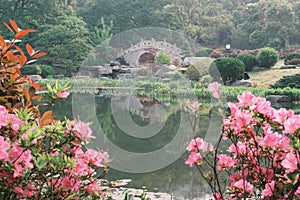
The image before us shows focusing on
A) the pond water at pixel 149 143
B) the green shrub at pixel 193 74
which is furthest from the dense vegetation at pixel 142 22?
the pond water at pixel 149 143

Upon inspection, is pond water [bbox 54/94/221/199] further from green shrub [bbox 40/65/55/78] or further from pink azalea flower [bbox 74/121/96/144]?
green shrub [bbox 40/65/55/78]

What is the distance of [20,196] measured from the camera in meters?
1.06

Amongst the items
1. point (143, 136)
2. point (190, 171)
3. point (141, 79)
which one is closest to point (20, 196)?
point (190, 171)

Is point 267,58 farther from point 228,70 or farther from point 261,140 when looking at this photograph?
point 261,140

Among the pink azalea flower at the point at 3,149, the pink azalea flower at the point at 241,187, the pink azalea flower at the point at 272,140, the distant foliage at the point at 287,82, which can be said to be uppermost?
the distant foliage at the point at 287,82

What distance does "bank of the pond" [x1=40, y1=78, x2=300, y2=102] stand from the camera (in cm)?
1197

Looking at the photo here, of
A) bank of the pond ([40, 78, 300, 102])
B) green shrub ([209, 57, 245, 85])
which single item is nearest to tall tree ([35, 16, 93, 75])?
bank of the pond ([40, 78, 300, 102])

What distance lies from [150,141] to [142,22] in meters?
17.7

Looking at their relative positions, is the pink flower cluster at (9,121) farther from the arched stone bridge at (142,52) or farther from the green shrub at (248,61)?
the arched stone bridge at (142,52)

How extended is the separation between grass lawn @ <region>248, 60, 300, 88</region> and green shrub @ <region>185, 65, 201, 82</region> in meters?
2.33

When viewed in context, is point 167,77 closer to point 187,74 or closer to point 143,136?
point 187,74

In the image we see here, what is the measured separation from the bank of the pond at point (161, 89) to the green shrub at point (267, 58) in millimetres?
4738

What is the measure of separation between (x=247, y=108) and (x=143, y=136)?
5.22 meters

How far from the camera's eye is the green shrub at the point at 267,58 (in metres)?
17.1
